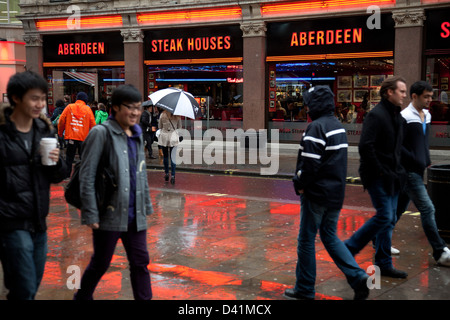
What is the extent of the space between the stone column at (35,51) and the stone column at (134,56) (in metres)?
4.89

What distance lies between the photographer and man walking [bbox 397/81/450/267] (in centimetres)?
629

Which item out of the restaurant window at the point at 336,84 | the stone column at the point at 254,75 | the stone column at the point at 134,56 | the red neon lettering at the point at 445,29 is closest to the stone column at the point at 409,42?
the red neon lettering at the point at 445,29

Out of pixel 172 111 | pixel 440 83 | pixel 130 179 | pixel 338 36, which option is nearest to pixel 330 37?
pixel 338 36

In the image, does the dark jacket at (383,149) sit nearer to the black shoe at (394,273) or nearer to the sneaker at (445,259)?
the black shoe at (394,273)

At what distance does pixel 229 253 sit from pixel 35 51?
22059 millimetres

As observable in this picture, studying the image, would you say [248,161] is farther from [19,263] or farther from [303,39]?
[19,263]

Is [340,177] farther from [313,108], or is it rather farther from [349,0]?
[349,0]

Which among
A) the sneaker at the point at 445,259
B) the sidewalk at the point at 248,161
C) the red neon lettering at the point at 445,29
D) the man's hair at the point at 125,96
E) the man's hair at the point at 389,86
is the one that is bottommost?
the sneaker at the point at 445,259

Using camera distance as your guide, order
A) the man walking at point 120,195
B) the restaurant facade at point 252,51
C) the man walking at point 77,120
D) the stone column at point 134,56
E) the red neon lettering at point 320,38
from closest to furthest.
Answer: the man walking at point 120,195 → the man walking at point 77,120 → the restaurant facade at point 252,51 → the red neon lettering at point 320,38 → the stone column at point 134,56

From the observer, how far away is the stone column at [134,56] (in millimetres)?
23594

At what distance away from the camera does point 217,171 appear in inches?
591

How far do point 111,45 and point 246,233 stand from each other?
18272 millimetres
